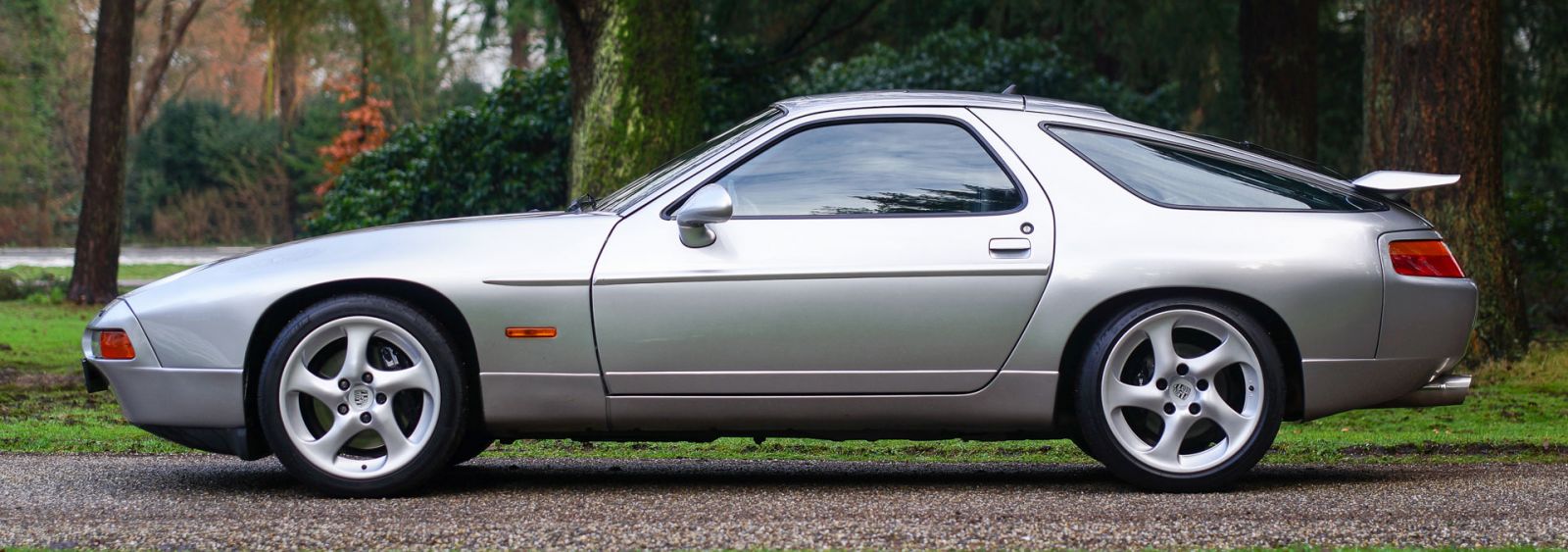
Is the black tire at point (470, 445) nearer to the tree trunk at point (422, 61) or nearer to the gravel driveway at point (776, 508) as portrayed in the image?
the gravel driveway at point (776, 508)

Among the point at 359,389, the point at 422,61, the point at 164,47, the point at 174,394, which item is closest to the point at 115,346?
the point at 174,394

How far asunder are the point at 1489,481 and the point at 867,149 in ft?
8.32

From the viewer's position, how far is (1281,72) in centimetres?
1543

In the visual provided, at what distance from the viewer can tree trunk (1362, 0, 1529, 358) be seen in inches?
393

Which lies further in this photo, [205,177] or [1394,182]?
[205,177]

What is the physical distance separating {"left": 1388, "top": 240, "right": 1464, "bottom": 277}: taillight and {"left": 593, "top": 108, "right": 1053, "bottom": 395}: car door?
1.22 m

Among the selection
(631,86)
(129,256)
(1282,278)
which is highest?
(631,86)

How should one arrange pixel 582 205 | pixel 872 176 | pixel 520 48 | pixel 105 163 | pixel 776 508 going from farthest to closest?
pixel 520 48
pixel 105 163
pixel 582 205
pixel 872 176
pixel 776 508

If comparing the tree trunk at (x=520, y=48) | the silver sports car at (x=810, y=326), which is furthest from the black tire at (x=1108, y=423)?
the tree trunk at (x=520, y=48)

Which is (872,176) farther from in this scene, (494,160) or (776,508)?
(494,160)

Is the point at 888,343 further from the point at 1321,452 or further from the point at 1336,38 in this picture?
the point at 1336,38

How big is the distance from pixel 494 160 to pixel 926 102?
432 inches

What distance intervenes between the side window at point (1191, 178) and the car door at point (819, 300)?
1.18 feet

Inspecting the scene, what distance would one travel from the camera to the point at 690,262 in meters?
5.32
